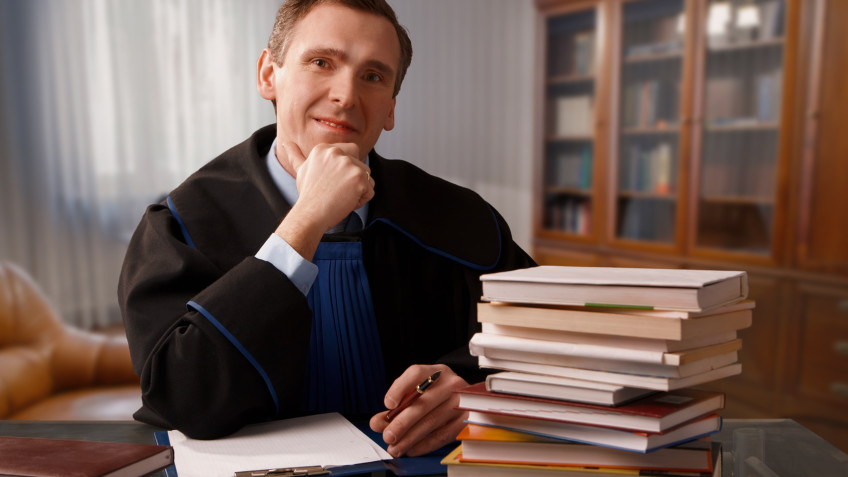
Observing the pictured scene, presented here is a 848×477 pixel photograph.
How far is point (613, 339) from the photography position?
0.76 meters

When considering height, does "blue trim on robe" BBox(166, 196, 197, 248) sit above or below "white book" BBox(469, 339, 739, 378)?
above

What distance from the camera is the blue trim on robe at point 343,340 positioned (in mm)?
1347

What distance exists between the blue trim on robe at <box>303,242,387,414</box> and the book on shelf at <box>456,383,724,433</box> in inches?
21.9

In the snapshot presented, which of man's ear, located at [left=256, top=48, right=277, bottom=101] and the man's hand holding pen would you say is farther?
man's ear, located at [left=256, top=48, right=277, bottom=101]

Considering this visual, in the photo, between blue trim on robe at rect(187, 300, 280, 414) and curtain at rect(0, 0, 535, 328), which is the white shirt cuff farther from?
curtain at rect(0, 0, 535, 328)

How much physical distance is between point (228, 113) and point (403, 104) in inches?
49.6

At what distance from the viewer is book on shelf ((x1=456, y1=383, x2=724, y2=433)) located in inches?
28.9

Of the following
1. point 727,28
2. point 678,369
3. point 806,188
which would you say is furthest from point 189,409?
point 727,28

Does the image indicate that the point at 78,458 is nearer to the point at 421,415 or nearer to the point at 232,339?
the point at 232,339

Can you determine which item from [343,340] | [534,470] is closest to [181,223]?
[343,340]

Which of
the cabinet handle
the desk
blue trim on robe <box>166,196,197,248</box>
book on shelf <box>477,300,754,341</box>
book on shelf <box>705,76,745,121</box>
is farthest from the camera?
book on shelf <box>705,76,745,121</box>

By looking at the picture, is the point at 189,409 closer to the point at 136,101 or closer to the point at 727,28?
the point at 136,101

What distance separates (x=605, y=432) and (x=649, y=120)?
366 cm

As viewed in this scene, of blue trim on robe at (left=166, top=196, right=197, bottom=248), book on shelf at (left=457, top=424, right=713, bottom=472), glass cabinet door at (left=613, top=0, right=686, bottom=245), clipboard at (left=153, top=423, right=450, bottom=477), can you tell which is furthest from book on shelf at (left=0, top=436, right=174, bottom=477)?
glass cabinet door at (left=613, top=0, right=686, bottom=245)
